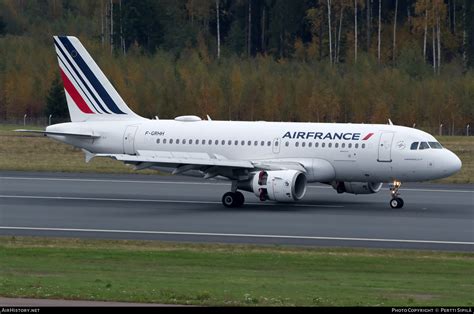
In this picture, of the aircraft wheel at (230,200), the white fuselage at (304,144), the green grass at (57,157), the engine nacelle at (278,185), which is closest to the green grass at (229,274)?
the engine nacelle at (278,185)

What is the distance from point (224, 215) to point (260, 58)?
58.1 metres

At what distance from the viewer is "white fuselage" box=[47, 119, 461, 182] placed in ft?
128

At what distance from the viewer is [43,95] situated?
8756 centimetres

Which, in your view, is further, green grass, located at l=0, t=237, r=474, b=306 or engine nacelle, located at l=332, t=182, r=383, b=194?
engine nacelle, located at l=332, t=182, r=383, b=194

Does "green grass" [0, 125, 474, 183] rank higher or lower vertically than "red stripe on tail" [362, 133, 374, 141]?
lower

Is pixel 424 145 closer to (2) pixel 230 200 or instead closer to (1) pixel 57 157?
(2) pixel 230 200

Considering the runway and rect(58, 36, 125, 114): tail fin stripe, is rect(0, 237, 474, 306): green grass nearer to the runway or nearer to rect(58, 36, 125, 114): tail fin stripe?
the runway

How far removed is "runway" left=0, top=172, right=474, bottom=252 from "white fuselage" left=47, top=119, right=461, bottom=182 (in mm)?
1246

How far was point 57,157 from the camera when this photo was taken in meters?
60.6

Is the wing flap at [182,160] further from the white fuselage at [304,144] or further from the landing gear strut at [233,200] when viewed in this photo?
the white fuselage at [304,144]

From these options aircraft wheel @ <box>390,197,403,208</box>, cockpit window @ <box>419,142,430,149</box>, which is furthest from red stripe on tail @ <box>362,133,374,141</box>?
aircraft wheel @ <box>390,197,403,208</box>

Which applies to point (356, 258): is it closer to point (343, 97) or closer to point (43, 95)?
point (343, 97)

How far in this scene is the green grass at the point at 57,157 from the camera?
5384cm

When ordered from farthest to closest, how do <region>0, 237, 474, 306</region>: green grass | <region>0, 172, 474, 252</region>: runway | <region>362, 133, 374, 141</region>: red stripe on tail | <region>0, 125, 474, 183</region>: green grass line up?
1. <region>0, 125, 474, 183</region>: green grass
2. <region>362, 133, 374, 141</region>: red stripe on tail
3. <region>0, 172, 474, 252</region>: runway
4. <region>0, 237, 474, 306</region>: green grass
